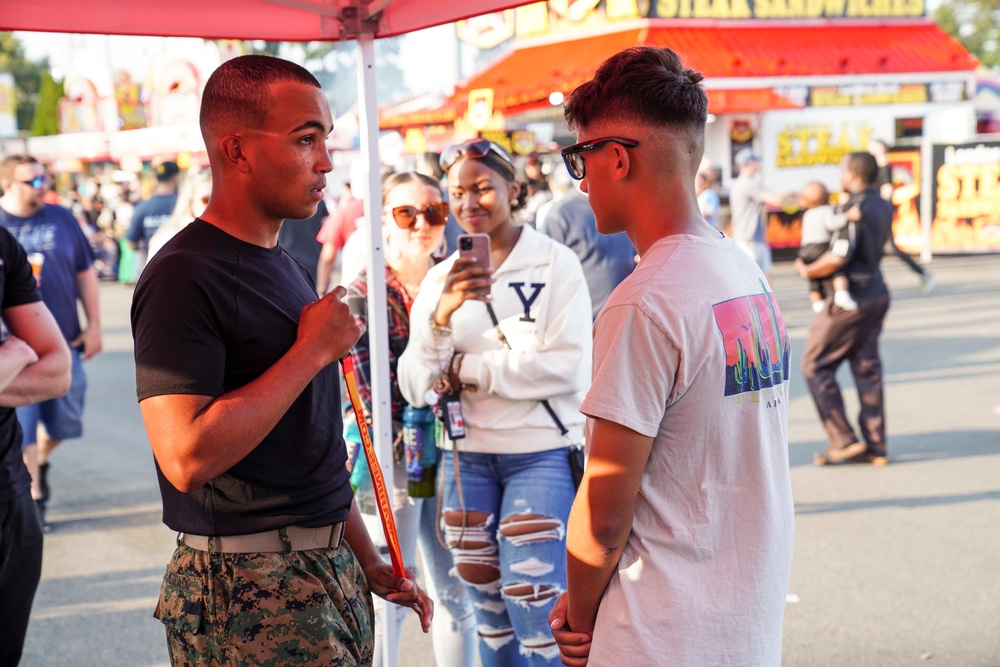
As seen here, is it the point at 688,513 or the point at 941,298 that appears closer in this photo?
the point at 688,513

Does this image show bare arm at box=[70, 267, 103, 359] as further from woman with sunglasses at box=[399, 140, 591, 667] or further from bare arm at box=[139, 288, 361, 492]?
bare arm at box=[139, 288, 361, 492]

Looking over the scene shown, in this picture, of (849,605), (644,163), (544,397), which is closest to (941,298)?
(849,605)

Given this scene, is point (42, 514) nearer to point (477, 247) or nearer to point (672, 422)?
point (477, 247)

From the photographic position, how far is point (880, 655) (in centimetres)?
424

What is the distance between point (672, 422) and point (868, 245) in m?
6.05

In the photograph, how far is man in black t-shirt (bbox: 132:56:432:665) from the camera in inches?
75.4

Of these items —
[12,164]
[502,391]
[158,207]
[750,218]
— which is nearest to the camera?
[502,391]

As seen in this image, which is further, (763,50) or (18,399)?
(763,50)

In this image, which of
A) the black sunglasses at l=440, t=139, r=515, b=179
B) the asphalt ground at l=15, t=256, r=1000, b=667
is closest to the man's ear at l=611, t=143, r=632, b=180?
the black sunglasses at l=440, t=139, r=515, b=179

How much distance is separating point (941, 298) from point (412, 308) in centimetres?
1316

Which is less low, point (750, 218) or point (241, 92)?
point (241, 92)

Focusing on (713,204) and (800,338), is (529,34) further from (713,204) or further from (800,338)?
(800,338)

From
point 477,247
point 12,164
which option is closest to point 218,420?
point 477,247

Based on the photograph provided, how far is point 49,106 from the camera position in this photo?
175 ft
